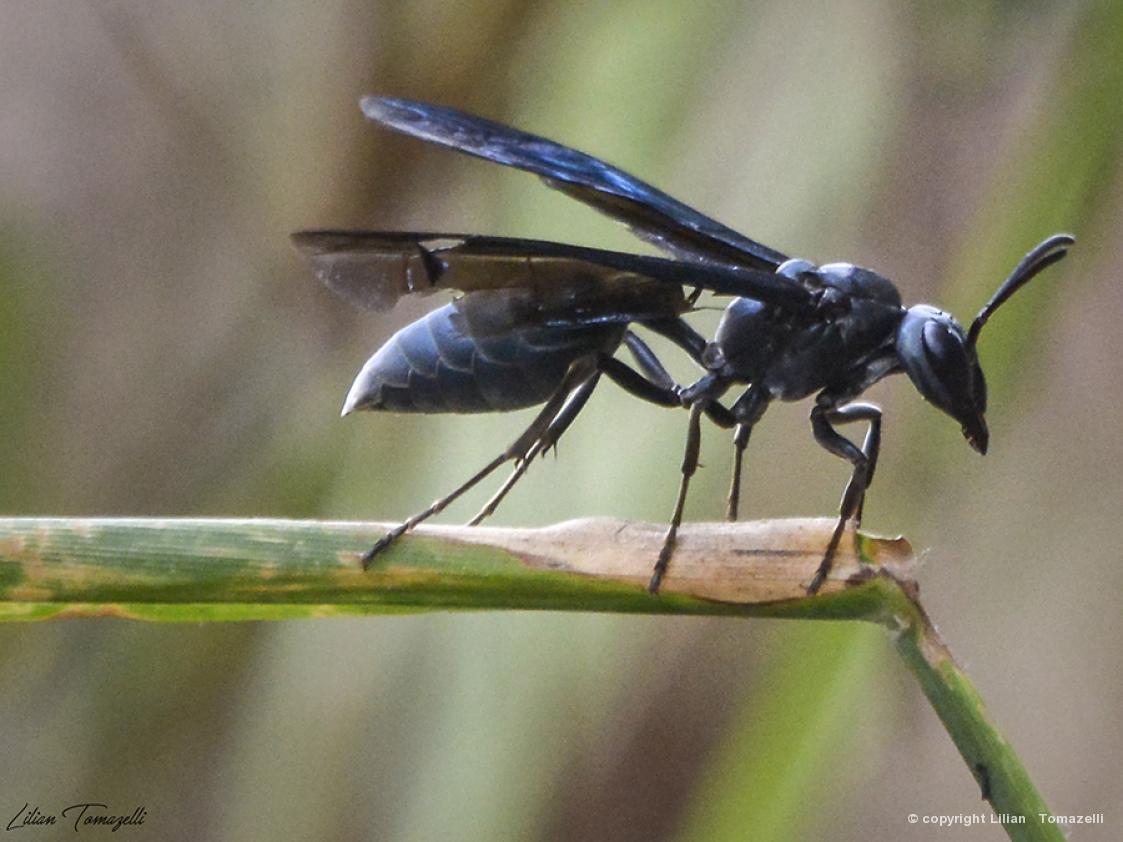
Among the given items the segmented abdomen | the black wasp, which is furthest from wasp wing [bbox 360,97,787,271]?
the segmented abdomen

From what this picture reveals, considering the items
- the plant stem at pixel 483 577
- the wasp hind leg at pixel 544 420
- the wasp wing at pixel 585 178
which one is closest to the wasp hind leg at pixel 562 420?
the wasp hind leg at pixel 544 420

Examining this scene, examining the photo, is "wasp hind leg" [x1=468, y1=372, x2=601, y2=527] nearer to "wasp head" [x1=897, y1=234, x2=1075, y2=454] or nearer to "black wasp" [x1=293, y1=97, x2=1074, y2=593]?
"black wasp" [x1=293, y1=97, x2=1074, y2=593]

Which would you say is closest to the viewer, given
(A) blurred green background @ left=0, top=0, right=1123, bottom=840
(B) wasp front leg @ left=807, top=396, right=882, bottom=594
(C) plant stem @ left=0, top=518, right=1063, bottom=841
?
(C) plant stem @ left=0, top=518, right=1063, bottom=841

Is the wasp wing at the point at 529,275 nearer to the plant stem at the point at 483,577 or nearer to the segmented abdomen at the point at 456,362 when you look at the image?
the segmented abdomen at the point at 456,362

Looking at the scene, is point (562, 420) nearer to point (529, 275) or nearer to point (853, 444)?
point (529, 275)

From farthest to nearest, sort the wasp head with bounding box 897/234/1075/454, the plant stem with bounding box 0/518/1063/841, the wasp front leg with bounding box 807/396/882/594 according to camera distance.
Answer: the wasp head with bounding box 897/234/1075/454
the wasp front leg with bounding box 807/396/882/594
the plant stem with bounding box 0/518/1063/841

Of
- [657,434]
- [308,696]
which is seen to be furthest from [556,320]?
[308,696]

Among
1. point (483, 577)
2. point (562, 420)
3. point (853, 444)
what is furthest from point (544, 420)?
point (483, 577)
